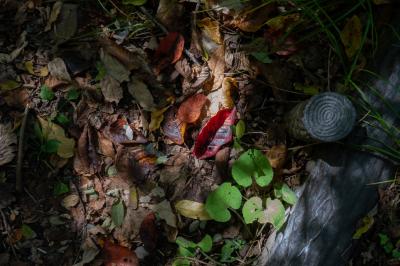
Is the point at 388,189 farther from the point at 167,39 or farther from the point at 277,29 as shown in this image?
the point at 167,39

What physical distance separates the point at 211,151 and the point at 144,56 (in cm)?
64

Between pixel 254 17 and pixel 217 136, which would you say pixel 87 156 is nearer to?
pixel 217 136

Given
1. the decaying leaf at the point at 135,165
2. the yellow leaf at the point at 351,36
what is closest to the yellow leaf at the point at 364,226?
the yellow leaf at the point at 351,36

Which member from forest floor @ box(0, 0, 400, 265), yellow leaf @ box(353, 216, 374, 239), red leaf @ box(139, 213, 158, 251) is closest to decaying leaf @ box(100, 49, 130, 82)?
forest floor @ box(0, 0, 400, 265)

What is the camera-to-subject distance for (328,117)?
6.69ft

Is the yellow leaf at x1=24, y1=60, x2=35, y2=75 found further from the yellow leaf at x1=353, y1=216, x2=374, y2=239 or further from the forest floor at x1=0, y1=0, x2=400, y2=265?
the yellow leaf at x1=353, y1=216, x2=374, y2=239

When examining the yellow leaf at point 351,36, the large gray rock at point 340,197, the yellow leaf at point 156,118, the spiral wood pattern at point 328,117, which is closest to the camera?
the spiral wood pattern at point 328,117

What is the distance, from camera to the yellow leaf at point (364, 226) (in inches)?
88.6

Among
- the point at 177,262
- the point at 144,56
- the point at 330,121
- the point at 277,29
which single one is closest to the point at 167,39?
the point at 144,56

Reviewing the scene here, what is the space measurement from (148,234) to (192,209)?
0.26 meters

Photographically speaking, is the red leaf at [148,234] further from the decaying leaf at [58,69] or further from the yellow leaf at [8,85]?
the yellow leaf at [8,85]

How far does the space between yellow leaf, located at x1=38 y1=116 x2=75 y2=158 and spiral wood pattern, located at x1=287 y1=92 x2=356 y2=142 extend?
1.23 metres

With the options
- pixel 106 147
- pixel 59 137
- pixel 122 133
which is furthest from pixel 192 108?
pixel 59 137

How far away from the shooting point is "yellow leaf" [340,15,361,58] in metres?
2.38
